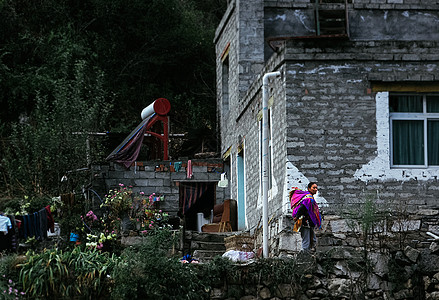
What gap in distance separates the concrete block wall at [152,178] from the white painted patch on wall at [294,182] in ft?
26.1

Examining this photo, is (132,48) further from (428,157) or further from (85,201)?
(428,157)

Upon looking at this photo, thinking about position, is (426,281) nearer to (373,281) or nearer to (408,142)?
(373,281)

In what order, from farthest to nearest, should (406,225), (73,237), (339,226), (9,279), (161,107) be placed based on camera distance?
1. (161,107)
2. (73,237)
3. (339,226)
4. (406,225)
5. (9,279)

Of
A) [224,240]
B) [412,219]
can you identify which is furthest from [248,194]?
[412,219]

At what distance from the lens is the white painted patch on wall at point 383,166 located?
17.7m

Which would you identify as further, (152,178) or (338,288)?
(152,178)

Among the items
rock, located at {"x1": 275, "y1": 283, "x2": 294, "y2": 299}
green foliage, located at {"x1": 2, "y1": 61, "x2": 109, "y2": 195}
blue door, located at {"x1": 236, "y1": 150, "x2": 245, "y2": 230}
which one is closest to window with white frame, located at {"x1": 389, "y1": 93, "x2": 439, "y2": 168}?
rock, located at {"x1": 275, "y1": 283, "x2": 294, "y2": 299}

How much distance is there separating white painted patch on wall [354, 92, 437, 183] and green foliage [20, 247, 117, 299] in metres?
5.32

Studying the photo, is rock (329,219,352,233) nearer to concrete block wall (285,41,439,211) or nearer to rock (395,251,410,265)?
concrete block wall (285,41,439,211)

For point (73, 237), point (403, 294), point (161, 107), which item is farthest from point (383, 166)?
point (161, 107)

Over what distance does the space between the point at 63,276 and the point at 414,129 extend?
736 centimetres

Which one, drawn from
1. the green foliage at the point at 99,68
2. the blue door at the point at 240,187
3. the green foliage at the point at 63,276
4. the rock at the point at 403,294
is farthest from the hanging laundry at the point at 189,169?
the rock at the point at 403,294

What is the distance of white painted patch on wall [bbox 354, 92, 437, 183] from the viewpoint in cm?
1770

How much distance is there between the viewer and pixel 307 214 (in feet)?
53.2
